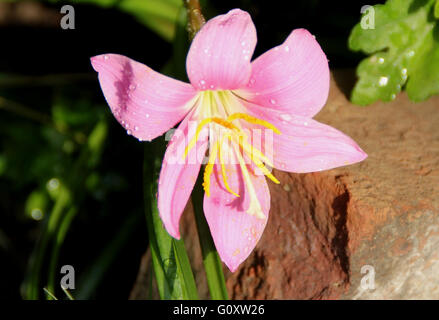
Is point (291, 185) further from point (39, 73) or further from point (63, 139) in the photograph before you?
point (39, 73)

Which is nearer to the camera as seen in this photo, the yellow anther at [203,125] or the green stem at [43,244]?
the yellow anther at [203,125]

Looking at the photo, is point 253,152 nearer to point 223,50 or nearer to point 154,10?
point 223,50

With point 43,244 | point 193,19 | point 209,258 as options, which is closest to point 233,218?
point 209,258

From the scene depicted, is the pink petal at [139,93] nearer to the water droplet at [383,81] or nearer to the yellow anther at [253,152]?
the yellow anther at [253,152]

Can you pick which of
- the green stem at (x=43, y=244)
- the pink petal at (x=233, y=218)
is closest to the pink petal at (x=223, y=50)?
the pink petal at (x=233, y=218)

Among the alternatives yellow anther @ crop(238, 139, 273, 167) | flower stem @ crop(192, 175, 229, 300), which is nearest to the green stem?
flower stem @ crop(192, 175, 229, 300)

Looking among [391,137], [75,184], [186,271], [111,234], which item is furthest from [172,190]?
[111,234]
